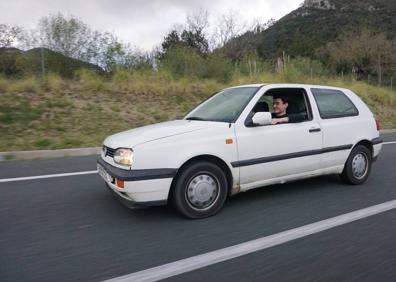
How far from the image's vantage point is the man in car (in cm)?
492

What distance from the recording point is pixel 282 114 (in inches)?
203

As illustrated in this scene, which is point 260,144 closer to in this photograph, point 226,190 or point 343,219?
point 226,190

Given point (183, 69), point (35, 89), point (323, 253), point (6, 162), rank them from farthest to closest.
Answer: point (183, 69) < point (35, 89) < point (6, 162) < point (323, 253)

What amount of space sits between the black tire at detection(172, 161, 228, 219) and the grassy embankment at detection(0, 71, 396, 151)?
3999 mm

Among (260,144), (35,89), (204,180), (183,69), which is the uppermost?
(183,69)

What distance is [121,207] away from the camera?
4594mm

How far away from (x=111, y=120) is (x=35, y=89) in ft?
10.00

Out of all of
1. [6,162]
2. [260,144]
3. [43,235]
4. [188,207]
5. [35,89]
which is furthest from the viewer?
[35,89]

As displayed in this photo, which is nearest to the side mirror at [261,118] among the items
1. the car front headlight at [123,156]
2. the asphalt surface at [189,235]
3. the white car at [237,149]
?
the white car at [237,149]

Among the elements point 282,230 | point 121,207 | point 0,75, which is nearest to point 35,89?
point 0,75

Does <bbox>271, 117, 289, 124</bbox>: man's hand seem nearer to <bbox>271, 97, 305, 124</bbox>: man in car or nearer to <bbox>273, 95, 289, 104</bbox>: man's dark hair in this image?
<bbox>271, 97, 305, 124</bbox>: man in car

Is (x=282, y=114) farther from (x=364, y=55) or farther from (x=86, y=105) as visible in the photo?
(x=364, y=55)

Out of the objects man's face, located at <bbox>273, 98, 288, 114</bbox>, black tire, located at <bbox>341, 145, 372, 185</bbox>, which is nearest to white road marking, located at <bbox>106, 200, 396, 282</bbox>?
black tire, located at <bbox>341, 145, 372, 185</bbox>

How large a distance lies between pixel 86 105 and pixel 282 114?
8.55m
